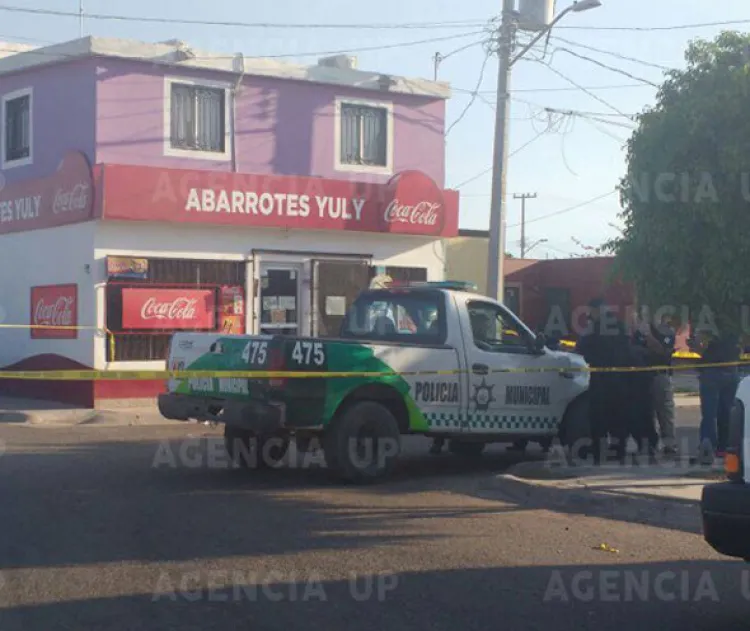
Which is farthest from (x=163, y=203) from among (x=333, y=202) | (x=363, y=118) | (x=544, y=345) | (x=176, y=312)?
(x=544, y=345)

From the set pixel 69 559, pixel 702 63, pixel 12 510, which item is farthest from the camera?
pixel 702 63

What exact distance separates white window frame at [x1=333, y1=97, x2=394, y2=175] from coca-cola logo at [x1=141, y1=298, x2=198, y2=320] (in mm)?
4342

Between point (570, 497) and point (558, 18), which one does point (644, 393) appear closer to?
point (570, 497)

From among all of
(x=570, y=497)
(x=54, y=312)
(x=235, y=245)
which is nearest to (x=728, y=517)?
(x=570, y=497)

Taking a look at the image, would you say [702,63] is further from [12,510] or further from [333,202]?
[333,202]

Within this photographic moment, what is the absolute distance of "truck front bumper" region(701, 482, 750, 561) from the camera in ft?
17.8

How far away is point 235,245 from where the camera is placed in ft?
64.6

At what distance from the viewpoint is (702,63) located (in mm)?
9492

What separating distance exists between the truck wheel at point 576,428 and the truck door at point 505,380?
0.12 metres

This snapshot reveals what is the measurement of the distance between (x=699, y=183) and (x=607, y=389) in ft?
9.59

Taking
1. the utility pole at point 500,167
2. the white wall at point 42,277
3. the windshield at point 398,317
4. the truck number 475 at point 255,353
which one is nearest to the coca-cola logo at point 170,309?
the white wall at point 42,277

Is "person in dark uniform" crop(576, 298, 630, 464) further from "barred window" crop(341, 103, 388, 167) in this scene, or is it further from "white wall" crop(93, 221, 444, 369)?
"barred window" crop(341, 103, 388, 167)

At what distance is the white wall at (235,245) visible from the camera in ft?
60.2

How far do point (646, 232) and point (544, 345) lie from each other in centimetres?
207
